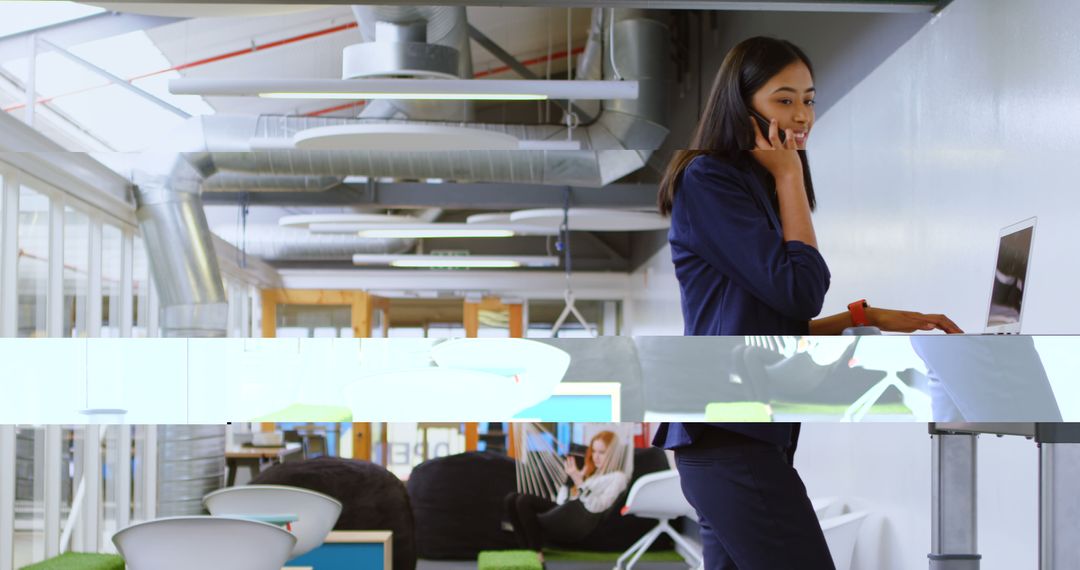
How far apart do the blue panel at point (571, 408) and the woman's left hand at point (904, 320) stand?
2.02 ft

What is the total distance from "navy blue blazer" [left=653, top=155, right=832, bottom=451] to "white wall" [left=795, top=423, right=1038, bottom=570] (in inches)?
68.9

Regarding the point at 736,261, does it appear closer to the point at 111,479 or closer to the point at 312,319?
the point at 111,479

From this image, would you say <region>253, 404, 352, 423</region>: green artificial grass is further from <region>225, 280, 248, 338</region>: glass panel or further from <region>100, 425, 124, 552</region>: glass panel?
<region>225, 280, 248, 338</region>: glass panel

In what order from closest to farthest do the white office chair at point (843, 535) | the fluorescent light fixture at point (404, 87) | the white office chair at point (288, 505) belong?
the white office chair at point (843, 535), the fluorescent light fixture at point (404, 87), the white office chair at point (288, 505)

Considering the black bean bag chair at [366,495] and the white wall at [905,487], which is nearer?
the white wall at [905,487]

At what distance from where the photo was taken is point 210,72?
7094 millimetres

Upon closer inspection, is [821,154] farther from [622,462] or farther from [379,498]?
[622,462]

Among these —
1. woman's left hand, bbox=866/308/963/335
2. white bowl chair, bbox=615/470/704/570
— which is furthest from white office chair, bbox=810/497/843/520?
woman's left hand, bbox=866/308/963/335

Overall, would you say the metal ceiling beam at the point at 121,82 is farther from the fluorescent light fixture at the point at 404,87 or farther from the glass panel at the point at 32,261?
the fluorescent light fixture at the point at 404,87

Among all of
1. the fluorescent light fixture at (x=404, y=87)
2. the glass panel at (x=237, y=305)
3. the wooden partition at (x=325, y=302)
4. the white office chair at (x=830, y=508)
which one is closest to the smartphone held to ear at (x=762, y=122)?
the fluorescent light fixture at (x=404, y=87)

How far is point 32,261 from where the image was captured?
525 cm

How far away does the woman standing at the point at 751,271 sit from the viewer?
1.05 metres

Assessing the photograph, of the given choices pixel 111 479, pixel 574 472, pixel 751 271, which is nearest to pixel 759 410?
pixel 751 271

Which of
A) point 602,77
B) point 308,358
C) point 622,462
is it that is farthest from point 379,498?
point 308,358
